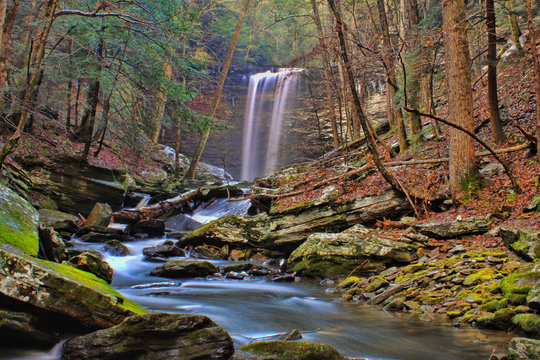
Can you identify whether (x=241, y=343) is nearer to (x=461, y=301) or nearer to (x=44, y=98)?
(x=461, y=301)

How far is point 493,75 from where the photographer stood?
24.3 ft

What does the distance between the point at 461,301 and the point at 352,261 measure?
2475 mm

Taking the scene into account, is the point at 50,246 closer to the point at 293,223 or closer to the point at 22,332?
the point at 22,332

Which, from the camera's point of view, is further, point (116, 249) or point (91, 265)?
point (116, 249)

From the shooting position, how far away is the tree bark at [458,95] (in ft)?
23.8

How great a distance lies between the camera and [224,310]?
17.8 feet

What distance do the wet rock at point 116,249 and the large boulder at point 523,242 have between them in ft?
27.4

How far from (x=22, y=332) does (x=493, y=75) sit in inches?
346

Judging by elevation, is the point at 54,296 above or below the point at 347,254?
below

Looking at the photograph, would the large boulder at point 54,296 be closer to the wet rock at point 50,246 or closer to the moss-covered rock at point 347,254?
the wet rock at point 50,246

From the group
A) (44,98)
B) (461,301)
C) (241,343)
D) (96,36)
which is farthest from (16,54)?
(461,301)

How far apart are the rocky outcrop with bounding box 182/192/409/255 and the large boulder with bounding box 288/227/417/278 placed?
812 millimetres

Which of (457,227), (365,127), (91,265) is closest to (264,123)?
(365,127)

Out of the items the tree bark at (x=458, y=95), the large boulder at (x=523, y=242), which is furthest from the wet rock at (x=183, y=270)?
the large boulder at (x=523, y=242)
